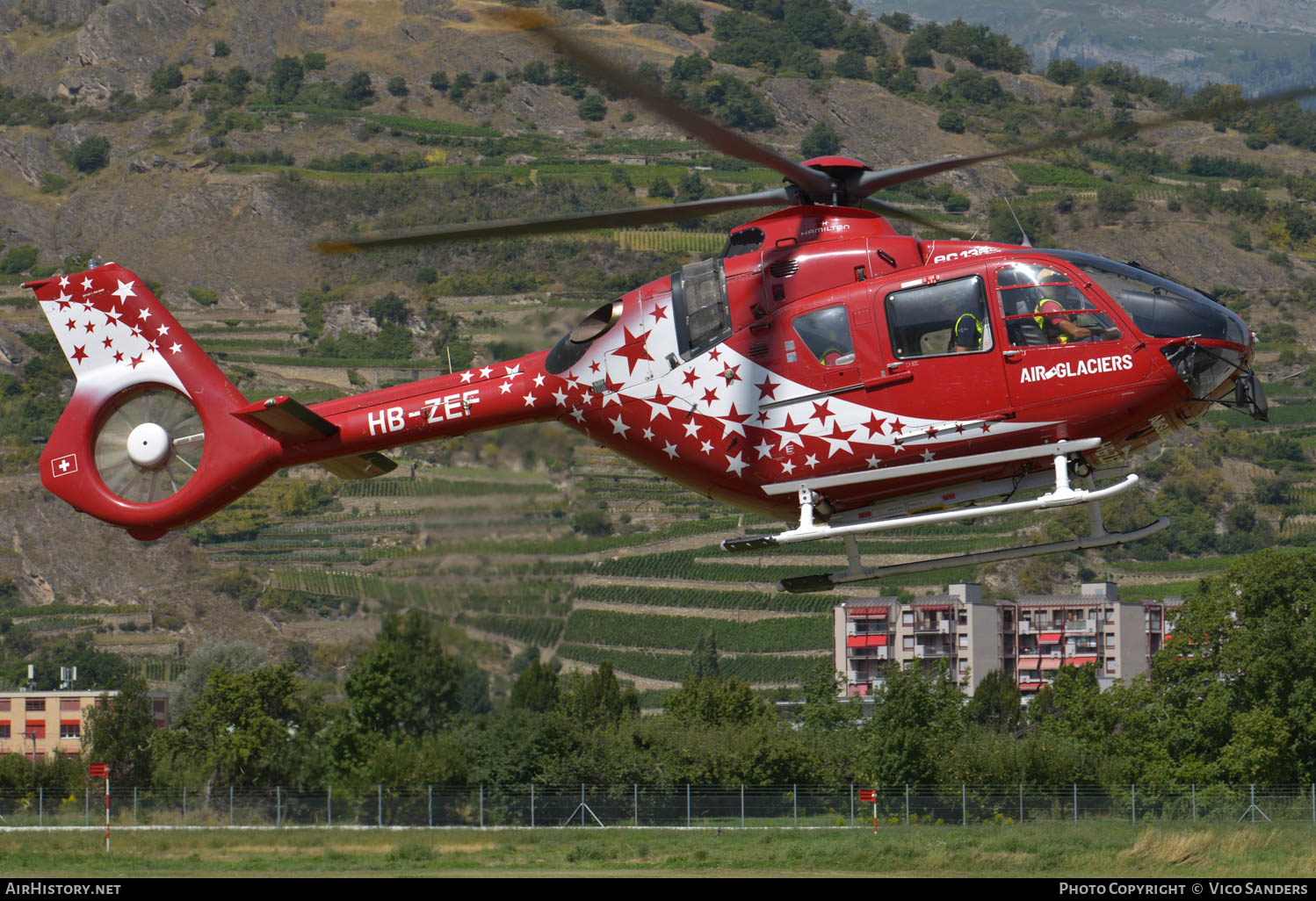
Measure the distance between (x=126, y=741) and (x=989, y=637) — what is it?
61929 mm

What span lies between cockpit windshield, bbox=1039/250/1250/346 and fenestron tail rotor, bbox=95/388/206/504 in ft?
33.8

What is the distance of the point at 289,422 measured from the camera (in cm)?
1995

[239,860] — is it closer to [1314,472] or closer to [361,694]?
[361,694]

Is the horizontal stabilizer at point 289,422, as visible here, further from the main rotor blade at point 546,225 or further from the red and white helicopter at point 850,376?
the main rotor blade at point 546,225

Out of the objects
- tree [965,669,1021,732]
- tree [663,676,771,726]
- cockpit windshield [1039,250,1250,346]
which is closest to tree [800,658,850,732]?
tree [663,676,771,726]

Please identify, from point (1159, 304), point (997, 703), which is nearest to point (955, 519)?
point (1159, 304)

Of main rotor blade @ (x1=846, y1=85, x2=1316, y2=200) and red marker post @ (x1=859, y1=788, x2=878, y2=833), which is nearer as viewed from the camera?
main rotor blade @ (x1=846, y1=85, x2=1316, y2=200)

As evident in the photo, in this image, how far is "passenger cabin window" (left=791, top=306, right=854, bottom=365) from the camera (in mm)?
17688

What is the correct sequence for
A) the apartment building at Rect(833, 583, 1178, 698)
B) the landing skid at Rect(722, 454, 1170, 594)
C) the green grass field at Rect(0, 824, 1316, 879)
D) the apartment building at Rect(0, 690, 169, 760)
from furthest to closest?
the apartment building at Rect(833, 583, 1178, 698) → the apartment building at Rect(0, 690, 169, 760) → the green grass field at Rect(0, 824, 1316, 879) → the landing skid at Rect(722, 454, 1170, 594)

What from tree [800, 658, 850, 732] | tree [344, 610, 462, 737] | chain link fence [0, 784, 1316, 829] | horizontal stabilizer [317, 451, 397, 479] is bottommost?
chain link fence [0, 784, 1316, 829]

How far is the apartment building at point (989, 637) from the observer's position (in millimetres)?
106625

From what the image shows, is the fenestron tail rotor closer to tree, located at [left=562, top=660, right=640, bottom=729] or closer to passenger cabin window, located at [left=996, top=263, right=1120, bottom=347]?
passenger cabin window, located at [left=996, top=263, right=1120, bottom=347]

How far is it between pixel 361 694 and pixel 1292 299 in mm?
160941
